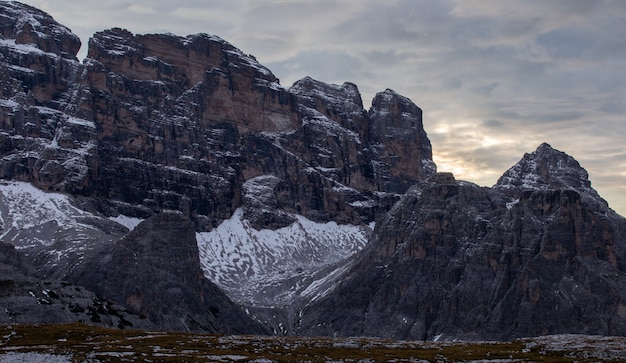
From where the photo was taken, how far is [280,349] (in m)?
163

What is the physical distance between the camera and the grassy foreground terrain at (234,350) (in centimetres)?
14112

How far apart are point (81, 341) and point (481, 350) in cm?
6937

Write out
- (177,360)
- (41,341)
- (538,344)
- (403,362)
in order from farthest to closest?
1. (538,344)
2. (41,341)
3. (403,362)
4. (177,360)

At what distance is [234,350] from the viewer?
522ft

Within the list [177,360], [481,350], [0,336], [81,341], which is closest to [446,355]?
[481,350]

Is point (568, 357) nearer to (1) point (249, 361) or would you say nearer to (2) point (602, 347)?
(2) point (602, 347)

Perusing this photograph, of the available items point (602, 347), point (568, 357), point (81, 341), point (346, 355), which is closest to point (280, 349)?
point (346, 355)

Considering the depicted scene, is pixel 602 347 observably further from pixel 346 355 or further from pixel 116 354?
pixel 116 354

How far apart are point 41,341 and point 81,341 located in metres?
6.65

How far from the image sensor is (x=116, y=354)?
142m

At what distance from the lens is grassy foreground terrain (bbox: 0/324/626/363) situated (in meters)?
141

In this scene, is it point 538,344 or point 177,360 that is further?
point 538,344

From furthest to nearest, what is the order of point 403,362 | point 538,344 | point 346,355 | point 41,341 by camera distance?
point 538,344
point 41,341
point 346,355
point 403,362

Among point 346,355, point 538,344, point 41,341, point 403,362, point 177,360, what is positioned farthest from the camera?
point 538,344
